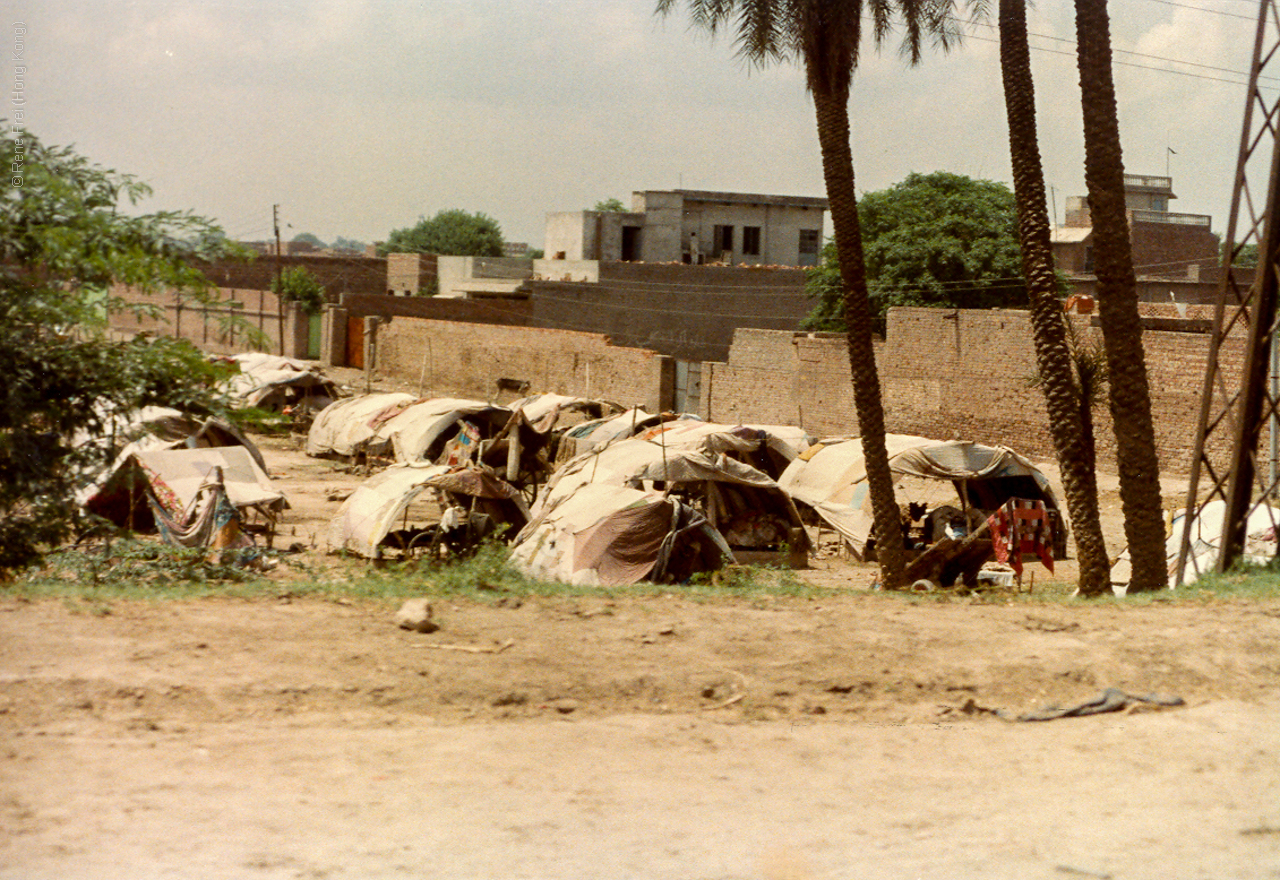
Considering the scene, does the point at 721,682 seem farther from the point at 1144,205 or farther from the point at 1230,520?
the point at 1144,205

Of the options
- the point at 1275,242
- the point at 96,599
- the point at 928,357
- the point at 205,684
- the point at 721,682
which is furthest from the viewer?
the point at 928,357

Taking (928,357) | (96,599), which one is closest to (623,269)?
(928,357)

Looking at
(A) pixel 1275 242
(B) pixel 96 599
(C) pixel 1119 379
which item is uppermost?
(A) pixel 1275 242

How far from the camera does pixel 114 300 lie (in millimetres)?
8125

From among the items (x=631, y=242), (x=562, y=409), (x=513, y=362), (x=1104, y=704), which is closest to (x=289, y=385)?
(x=513, y=362)

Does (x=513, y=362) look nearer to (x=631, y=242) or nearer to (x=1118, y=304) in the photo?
(x=631, y=242)

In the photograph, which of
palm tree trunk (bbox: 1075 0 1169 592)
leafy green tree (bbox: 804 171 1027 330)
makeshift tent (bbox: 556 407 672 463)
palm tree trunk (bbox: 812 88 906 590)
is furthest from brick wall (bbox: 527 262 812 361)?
palm tree trunk (bbox: 1075 0 1169 592)

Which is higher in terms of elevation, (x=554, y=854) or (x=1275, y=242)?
(x=1275, y=242)

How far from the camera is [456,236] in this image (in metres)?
88.4

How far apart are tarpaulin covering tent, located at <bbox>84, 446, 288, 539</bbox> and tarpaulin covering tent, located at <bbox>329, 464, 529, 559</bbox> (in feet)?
5.60

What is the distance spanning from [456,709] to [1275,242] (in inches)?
369

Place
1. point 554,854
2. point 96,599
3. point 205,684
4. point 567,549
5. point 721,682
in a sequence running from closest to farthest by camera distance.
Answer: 1. point 554,854
2. point 205,684
3. point 721,682
4. point 96,599
5. point 567,549

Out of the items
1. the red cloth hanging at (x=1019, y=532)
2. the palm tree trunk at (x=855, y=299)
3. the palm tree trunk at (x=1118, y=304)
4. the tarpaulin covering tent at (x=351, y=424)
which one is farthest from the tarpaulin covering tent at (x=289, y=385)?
the palm tree trunk at (x=1118, y=304)

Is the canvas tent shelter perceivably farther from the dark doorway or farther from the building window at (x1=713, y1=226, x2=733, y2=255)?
the building window at (x1=713, y1=226, x2=733, y2=255)
